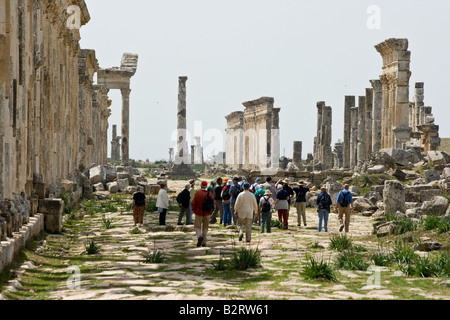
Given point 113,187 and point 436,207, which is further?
point 113,187

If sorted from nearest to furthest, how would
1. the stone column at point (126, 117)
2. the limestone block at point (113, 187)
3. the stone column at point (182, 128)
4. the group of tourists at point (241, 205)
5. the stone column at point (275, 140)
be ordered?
the group of tourists at point (241, 205) → the limestone block at point (113, 187) → the stone column at point (126, 117) → the stone column at point (182, 128) → the stone column at point (275, 140)

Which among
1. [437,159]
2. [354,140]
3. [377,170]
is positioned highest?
[354,140]

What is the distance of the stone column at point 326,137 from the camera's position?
56.8 m

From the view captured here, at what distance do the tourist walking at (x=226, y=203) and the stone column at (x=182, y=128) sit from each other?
3346 cm

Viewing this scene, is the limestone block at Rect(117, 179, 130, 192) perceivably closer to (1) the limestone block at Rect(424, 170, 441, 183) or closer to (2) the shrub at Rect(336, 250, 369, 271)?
(1) the limestone block at Rect(424, 170, 441, 183)

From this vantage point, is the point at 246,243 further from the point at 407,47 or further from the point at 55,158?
the point at 407,47

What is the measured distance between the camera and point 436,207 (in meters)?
21.6

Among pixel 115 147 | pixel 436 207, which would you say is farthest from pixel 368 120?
pixel 115 147

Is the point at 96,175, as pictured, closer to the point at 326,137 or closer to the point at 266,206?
the point at 266,206

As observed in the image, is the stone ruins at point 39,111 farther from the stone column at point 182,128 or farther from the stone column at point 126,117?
the stone column at point 182,128

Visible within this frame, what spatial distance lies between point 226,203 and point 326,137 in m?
37.5

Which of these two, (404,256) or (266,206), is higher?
(266,206)

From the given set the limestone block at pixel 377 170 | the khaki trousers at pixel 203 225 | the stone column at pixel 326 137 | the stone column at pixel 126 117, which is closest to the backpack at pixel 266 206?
the khaki trousers at pixel 203 225
